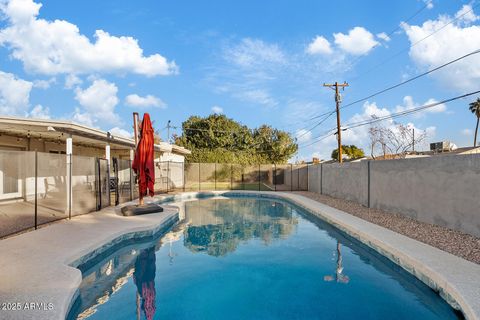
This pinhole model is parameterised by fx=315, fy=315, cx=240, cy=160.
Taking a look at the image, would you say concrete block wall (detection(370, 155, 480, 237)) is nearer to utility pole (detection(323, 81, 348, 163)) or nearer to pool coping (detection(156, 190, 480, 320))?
pool coping (detection(156, 190, 480, 320))

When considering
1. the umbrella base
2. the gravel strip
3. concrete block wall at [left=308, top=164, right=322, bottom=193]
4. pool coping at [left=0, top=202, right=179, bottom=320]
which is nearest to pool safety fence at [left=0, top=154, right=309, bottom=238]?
pool coping at [left=0, top=202, right=179, bottom=320]

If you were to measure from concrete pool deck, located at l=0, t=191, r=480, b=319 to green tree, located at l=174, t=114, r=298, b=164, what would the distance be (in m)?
28.2

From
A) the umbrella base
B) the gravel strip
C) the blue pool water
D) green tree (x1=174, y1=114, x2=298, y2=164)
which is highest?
green tree (x1=174, y1=114, x2=298, y2=164)

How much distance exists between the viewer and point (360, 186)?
43.2 feet

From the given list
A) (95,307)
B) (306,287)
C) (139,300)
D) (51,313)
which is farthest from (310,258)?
(51,313)

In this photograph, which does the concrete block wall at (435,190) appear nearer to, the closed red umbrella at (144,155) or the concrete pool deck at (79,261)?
the concrete pool deck at (79,261)

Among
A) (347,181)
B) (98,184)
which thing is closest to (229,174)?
(347,181)

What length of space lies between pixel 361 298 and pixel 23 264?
511 centimetres

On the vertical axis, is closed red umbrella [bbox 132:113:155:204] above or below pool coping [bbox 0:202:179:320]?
above

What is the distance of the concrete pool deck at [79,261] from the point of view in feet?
11.9

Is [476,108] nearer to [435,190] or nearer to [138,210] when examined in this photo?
[435,190]

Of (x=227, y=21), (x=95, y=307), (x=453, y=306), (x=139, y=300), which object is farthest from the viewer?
(x=227, y=21)

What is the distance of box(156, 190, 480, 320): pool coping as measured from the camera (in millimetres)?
3837

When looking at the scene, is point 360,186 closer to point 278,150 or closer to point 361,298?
point 361,298
